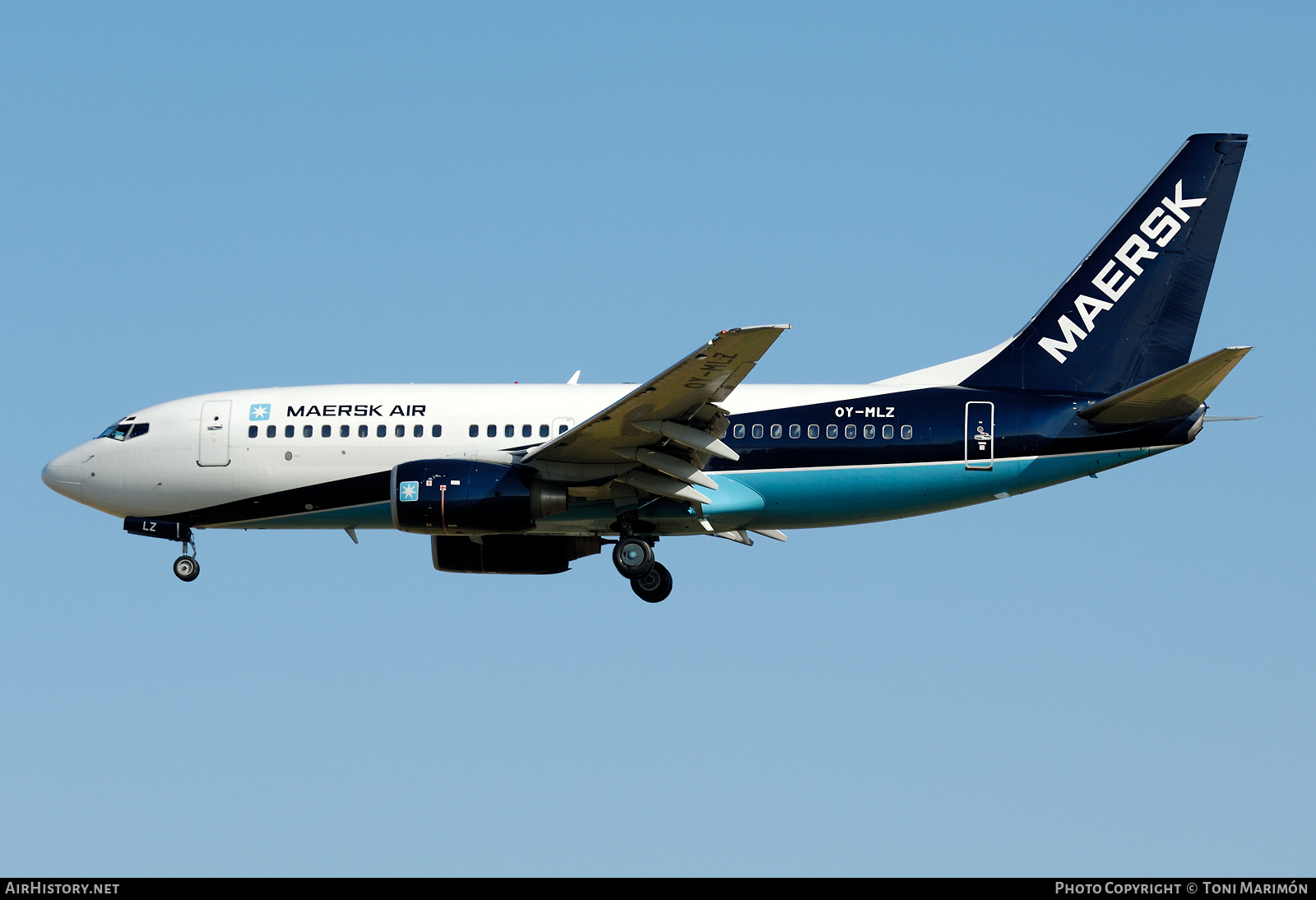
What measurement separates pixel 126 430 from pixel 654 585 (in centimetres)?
1181

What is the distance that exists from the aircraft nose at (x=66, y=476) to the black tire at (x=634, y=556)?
38.8ft

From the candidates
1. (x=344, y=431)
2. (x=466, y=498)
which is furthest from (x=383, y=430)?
(x=466, y=498)

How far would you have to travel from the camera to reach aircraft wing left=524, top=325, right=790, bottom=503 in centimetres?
2597

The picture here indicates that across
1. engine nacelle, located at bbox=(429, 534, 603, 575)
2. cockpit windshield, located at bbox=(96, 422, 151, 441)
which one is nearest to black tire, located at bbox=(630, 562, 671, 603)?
engine nacelle, located at bbox=(429, 534, 603, 575)

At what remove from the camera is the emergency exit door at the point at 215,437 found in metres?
31.7

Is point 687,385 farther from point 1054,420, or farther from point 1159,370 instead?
point 1159,370

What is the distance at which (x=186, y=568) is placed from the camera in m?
32.6

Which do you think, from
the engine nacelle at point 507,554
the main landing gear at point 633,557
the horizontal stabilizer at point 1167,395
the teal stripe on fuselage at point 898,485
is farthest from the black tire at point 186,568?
the horizontal stabilizer at point 1167,395

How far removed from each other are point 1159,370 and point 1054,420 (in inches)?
111

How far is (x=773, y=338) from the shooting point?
83.0 ft

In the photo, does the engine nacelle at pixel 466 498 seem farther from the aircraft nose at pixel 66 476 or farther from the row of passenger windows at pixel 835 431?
the aircraft nose at pixel 66 476

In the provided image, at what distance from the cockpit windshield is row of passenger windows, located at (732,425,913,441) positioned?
12667mm
